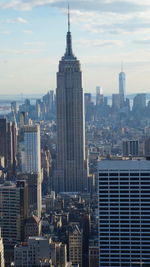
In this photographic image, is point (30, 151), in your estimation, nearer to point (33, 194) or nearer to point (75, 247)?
point (33, 194)

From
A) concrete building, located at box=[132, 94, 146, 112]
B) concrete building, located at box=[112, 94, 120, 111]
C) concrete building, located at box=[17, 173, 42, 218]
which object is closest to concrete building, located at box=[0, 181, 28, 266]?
concrete building, located at box=[17, 173, 42, 218]

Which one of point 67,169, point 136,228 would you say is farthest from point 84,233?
point 67,169

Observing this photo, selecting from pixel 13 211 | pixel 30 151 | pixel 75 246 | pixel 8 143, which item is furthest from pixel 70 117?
pixel 75 246

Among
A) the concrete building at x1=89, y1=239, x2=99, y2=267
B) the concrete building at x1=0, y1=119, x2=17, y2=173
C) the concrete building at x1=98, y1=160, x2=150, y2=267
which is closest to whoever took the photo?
the concrete building at x1=98, y1=160, x2=150, y2=267

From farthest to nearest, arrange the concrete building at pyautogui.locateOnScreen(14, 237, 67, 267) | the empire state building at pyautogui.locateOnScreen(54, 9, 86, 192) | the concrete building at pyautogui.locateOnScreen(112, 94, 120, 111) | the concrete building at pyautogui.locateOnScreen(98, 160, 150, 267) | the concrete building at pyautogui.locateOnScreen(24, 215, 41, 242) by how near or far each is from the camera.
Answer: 1. the concrete building at pyautogui.locateOnScreen(112, 94, 120, 111)
2. the empire state building at pyautogui.locateOnScreen(54, 9, 86, 192)
3. the concrete building at pyautogui.locateOnScreen(24, 215, 41, 242)
4. the concrete building at pyautogui.locateOnScreen(14, 237, 67, 267)
5. the concrete building at pyautogui.locateOnScreen(98, 160, 150, 267)

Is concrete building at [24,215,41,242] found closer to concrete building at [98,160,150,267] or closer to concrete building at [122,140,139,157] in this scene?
concrete building at [98,160,150,267]
